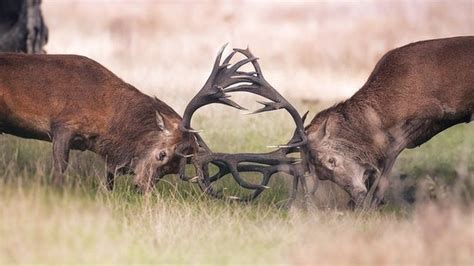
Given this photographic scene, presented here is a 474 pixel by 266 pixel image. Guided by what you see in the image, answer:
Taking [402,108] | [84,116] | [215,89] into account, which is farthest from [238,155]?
[402,108]

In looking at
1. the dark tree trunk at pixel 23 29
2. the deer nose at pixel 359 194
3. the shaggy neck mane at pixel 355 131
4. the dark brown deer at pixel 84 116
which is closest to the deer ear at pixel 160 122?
the dark brown deer at pixel 84 116

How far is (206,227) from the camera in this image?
9.30 m

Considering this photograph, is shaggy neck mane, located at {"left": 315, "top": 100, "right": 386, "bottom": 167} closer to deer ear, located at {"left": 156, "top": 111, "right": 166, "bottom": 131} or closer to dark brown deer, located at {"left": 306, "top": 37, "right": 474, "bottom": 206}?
dark brown deer, located at {"left": 306, "top": 37, "right": 474, "bottom": 206}

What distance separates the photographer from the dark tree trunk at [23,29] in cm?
1488

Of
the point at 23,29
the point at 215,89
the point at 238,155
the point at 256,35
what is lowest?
the point at 238,155

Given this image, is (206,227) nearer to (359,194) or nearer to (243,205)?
(243,205)

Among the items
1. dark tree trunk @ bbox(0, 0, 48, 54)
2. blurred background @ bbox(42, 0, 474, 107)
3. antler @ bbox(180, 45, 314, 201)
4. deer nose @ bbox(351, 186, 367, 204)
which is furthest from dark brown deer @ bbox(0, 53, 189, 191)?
blurred background @ bbox(42, 0, 474, 107)

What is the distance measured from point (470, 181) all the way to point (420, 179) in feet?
3.98

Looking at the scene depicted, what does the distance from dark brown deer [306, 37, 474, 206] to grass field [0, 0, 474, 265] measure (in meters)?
0.46

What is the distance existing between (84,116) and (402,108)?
2814 mm

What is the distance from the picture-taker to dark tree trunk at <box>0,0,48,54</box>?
48.8 feet

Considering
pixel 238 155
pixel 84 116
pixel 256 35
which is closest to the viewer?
pixel 84 116

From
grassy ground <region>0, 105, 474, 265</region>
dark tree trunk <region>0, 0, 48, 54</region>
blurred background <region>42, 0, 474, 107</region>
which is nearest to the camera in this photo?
grassy ground <region>0, 105, 474, 265</region>

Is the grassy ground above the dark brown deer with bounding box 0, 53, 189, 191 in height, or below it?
below
